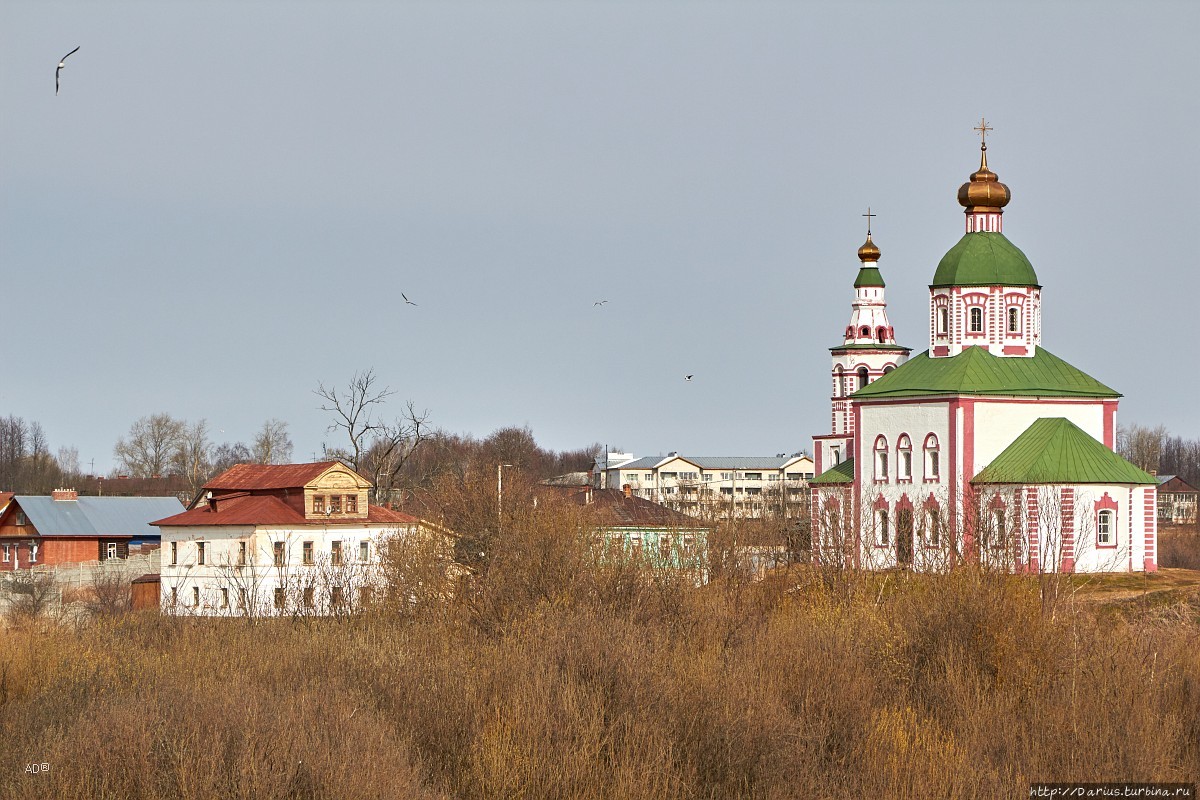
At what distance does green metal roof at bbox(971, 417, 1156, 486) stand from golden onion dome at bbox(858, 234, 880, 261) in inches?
599

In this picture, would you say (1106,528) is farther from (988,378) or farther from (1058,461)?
(988,378)

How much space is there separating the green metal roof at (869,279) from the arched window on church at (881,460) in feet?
40.1

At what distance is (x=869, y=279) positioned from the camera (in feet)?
194

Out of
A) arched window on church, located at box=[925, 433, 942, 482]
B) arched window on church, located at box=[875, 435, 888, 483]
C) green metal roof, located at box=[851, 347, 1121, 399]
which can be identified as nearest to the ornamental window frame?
green metal roof, located at box=[851, 347, 1121, 399]

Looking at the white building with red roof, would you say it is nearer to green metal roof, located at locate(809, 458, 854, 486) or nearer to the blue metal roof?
green metal roof, located at locate(809, 458, 854, 486)

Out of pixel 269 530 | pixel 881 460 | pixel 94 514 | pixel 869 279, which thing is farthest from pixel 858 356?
pixel 94 514

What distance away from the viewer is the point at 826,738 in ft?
48.7

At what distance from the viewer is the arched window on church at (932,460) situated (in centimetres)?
4622

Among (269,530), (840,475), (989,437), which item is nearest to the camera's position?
(269,530)

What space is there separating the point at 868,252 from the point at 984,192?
9.33 meters

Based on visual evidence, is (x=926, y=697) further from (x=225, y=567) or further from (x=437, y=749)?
(x=225, y=567)

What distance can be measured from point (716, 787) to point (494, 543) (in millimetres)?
11332

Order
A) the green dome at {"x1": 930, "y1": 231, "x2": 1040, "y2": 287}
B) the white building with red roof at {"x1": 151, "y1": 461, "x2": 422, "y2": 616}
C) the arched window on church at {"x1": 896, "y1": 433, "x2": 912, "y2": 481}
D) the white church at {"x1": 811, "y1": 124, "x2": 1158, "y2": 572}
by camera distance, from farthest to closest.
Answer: the green dome at {"x1": 930, "y1": 231, "x2": 1040, "y2": 287} < the arched window on church at {"x1": 896, "y1": 433, "x2": 912, "y2": 481} < the white building with red roof at {"x1": 151, "y1": 461, "x2": 422, "y2": 616} < the white church at {"x1": 811, "y1": 124, "x2": 1158, "y2": 572}

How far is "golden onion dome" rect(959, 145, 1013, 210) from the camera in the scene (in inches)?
1988
